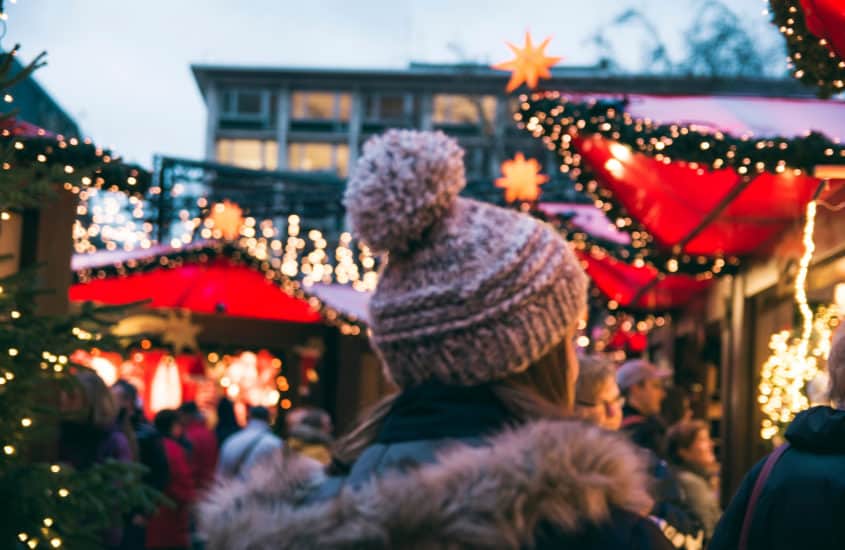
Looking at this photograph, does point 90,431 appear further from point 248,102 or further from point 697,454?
point 248,102

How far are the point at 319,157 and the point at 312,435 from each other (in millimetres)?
68753

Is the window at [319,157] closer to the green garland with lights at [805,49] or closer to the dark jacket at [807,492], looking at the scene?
the green garland with lights at [805,49]

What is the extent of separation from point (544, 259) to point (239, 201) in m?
20.5

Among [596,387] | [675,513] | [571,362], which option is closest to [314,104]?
[675,513]

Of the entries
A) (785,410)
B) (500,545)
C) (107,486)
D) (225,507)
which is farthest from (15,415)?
(785,410)

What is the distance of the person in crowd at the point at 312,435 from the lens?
9.05 m

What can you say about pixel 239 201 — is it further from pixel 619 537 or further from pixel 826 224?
pixel 619 537

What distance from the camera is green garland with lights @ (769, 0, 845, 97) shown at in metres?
5.11

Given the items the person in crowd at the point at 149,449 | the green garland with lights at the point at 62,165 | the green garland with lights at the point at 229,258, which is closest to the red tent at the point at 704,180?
Answer: the green garland with lights at the point at 62,165

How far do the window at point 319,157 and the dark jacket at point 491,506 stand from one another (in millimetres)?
74431

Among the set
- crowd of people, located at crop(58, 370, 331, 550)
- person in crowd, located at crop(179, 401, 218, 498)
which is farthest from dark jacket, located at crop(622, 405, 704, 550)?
person in crowd, located at crop(179, 401, 218, 498)

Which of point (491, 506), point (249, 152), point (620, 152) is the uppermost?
point (249, 152)

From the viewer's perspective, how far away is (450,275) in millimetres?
2150

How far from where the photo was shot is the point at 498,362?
6.86 ft
